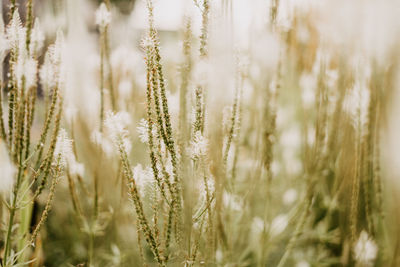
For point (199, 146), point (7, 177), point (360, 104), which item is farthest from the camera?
point (360, 104)

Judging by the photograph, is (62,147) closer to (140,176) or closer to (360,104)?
(140,176)

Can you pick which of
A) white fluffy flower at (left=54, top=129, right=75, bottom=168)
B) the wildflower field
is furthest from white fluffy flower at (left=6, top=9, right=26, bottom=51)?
white fluffy flower at (left=54, top=129, right=75, bottom=168)

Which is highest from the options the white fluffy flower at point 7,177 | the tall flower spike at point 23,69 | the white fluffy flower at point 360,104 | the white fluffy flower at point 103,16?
the white fluffy flower at point 103,16

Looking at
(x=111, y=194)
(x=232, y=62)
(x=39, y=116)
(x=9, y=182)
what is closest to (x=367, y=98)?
(x=232, y=62)

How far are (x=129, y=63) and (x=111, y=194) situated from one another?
1.78 feet

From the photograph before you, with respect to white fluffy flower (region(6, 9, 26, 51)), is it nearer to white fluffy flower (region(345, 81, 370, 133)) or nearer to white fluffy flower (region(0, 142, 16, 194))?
white fluffy flower (region(0, 142, 16, 194))

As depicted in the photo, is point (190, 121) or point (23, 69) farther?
point (190, 121)

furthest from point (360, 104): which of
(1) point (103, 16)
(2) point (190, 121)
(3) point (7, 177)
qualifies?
(3) point (7, 177)

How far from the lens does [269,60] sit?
92cm

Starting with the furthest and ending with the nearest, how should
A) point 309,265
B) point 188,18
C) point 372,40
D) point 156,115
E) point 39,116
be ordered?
point 39,116 < point 309,265 < point 372,40 < point 188,18 < point 156,115

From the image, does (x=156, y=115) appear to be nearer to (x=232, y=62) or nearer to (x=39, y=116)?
(x=232, y=62)

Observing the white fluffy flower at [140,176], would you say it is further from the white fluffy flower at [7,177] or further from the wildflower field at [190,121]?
the white fluffy flower at [7,177]

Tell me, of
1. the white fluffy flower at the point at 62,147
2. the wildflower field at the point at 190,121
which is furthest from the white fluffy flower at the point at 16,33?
the white fluffy flower at the point at 62,147

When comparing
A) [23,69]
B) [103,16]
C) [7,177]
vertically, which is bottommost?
[7,177]
